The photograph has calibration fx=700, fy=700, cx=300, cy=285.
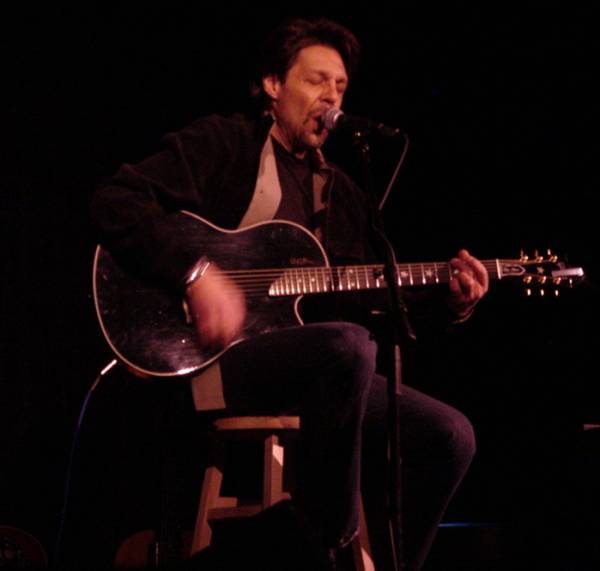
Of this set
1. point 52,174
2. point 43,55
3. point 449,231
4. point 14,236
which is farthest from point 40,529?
point 449,231

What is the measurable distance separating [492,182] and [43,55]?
81.7 inches

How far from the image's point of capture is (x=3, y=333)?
2.73 meters

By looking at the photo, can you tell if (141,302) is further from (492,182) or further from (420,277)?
(492,182)

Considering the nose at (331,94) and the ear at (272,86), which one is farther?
the ear at (272,86)

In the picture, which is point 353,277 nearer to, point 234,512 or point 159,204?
point 159,204

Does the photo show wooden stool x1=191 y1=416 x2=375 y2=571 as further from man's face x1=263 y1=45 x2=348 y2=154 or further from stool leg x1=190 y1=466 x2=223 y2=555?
man's face x1=263 y1=45 x2=348 y2=154

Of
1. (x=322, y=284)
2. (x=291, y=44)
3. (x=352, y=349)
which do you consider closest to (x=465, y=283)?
(x=322, y=284)

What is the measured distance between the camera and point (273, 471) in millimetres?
2119

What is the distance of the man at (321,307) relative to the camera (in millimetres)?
1776

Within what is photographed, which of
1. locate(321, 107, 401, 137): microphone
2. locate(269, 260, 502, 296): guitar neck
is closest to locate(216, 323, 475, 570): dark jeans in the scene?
locate(269, 260, 502, 296): guitar neck

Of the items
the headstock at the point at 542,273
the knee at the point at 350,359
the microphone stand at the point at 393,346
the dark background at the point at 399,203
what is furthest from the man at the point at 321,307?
the dark background at the point at 399,203

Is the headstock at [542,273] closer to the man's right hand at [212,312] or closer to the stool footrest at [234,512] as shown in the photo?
the man's right hand at [212,312]

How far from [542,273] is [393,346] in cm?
111

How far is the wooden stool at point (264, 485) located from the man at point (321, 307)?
49 millimetres
